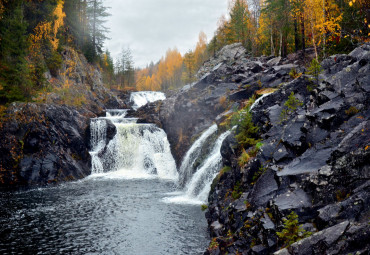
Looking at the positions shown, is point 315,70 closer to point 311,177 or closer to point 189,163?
point 311,177

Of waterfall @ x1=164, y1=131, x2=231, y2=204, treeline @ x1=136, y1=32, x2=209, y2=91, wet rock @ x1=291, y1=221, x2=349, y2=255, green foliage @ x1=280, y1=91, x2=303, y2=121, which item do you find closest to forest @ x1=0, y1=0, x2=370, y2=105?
green foliage @ x1=280, y1=91, x2=303, y2=121

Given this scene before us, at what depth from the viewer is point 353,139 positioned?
7883mm

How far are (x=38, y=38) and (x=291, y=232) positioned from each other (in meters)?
38.3

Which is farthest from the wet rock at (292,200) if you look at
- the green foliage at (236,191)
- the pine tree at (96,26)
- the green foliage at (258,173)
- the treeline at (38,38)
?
the pine tree at (96,26)

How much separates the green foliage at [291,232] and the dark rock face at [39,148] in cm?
2286

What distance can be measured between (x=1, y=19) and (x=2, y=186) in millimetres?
16619

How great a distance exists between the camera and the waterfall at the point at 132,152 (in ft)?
98.5

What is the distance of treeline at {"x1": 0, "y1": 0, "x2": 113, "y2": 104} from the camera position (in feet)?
82.4

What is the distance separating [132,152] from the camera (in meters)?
32.0

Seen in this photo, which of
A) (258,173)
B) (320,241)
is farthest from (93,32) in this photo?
(320,241)

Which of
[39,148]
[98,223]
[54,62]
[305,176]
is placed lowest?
[98,223]

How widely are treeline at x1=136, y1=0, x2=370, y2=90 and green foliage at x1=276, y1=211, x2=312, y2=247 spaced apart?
5309 mm

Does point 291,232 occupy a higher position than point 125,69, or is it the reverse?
point 125,69

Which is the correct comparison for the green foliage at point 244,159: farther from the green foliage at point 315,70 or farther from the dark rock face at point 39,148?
the dark rock face at point 39,148
